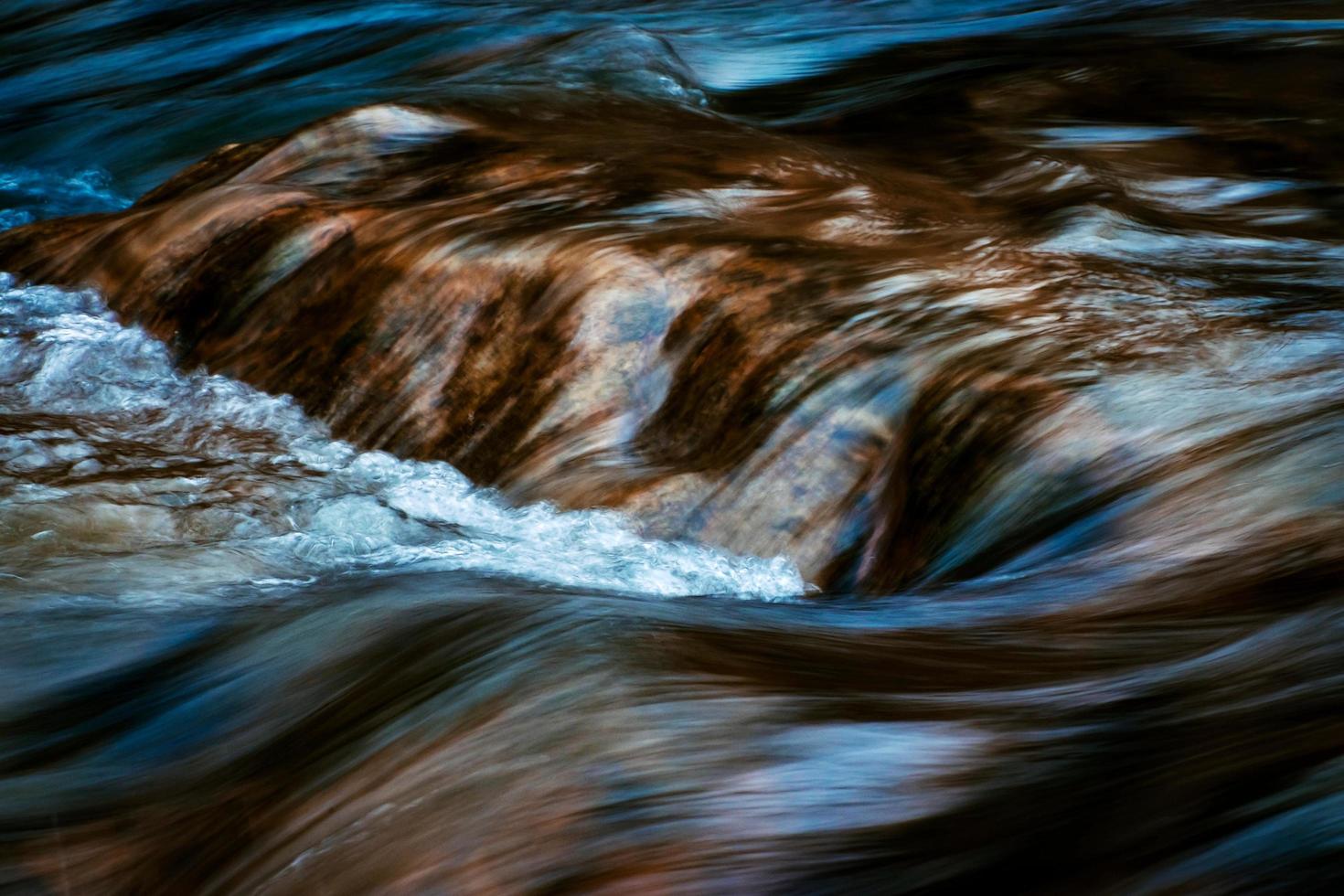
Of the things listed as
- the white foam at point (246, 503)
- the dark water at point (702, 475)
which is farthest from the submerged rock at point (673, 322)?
the white foam at point (246, 503)

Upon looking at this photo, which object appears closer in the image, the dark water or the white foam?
the dark water

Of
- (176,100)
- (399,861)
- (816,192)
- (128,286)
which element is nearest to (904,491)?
(816,192)

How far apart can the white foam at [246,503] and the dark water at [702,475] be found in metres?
0.02

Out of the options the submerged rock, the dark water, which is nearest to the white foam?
the dark water

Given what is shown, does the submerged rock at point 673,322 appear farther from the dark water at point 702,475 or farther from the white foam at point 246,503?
the white foam at point 246,503

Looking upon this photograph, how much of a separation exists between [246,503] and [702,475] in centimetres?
126

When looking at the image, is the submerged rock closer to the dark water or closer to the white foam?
the dark water

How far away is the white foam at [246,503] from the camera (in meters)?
3.77

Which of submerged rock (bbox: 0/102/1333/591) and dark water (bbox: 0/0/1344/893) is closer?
dark water (bbox: 0/0/1344/893)

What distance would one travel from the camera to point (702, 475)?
4105 mm

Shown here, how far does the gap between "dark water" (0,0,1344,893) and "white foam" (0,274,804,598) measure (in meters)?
0.02

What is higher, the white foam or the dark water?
the dark water

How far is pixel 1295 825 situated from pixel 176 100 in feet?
26.6

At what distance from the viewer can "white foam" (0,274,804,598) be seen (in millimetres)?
3768
